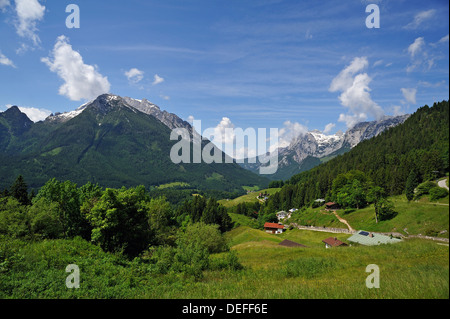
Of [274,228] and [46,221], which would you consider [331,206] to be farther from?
[46,221]

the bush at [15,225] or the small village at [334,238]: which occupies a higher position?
the bush at [15,225]

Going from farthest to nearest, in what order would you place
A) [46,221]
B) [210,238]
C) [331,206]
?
1. [331,206]
2. [210,238]
3. [46,221]

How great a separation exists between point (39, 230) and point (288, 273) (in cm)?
3476

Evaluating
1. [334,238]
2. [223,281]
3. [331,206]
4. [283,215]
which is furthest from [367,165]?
[223,281]

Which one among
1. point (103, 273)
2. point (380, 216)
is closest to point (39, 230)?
point (103, 273)

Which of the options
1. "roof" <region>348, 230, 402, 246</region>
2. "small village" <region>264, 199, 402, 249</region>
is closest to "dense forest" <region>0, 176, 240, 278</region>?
"small village" <region>264, 199, 402, 249</region>

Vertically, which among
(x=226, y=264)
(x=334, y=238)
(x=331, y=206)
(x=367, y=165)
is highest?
(x=367, y=165)

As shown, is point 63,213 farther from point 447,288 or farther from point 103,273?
point 447,288

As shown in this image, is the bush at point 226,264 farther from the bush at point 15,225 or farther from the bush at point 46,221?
the bush at point 46,221

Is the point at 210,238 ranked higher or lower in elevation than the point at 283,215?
higher

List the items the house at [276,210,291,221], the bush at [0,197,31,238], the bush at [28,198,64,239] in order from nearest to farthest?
the bush at [0,197,31,238] < the bush at [28,198,64,239] < the house at [276,210,291,221]

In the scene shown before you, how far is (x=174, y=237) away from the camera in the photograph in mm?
52375

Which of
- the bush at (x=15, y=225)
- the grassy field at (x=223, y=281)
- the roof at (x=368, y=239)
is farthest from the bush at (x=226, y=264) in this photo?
the roof at (x=368, y=239)

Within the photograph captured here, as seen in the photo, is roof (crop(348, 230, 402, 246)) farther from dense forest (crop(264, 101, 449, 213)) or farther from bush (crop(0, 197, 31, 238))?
bush (crop(0, 197, 31, 238))
